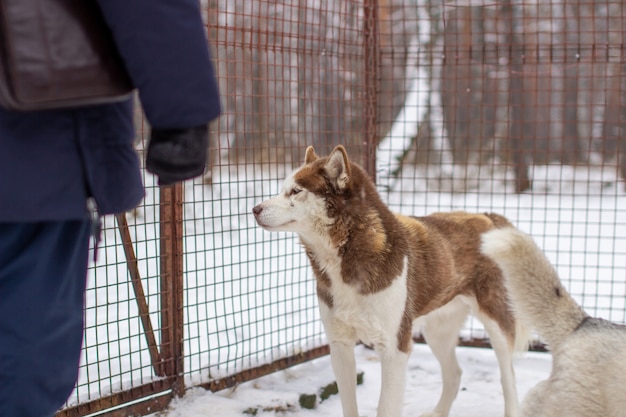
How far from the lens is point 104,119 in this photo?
1.61 meters

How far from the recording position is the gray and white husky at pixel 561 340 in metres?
2.25

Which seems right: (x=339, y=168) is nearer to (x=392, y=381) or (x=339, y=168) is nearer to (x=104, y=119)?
(x=392, y=381)

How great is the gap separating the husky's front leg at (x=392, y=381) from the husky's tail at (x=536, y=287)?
1044mm

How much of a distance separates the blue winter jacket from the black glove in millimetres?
35

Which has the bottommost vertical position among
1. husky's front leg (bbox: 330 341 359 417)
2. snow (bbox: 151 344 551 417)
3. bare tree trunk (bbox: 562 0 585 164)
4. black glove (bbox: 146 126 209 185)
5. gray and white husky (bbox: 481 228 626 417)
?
snow (bbox: 151 344 551 417)

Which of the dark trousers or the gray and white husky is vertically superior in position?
the dark trousers

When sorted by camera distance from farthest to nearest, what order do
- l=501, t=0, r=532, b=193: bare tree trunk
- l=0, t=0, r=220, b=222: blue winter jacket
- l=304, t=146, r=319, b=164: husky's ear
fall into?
l=501, t=0, r=532, b=193: bare tree trunk
l=304, t=146, r=319, b=164: husky's ear
l=0, t=0, r=220, b=222: blue winter jacket

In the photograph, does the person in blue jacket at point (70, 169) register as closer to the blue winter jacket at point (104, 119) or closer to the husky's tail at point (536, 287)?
the blue winter jacket at point (104, 119)

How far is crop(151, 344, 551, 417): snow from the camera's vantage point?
4.06 m

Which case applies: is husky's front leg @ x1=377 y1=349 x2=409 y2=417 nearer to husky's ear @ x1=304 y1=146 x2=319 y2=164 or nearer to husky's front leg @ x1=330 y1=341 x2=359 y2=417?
husky's front leg @ x1=330 y1=341 x2=359 y2=417

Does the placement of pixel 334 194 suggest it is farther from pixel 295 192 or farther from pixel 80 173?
pixel 80 173

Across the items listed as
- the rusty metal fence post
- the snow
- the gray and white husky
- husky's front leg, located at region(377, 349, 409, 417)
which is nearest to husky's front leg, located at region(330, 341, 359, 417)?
husky's front leg, located at region(377, 349, 409, 417)

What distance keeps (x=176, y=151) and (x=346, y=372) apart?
94.8 inches

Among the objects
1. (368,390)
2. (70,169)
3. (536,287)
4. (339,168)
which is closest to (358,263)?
(339,168)
